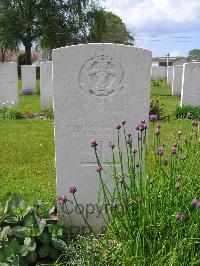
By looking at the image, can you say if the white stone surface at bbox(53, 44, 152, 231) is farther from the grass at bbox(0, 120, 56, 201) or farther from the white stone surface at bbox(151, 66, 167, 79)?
the white stone surface at bbox(151, 66, 167, 79)

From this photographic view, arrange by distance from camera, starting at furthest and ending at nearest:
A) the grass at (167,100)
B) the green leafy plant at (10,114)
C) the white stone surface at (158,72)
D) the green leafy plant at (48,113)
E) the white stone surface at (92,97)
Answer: the white stone surface at (158,72) < the grass at (167,100) < the green leafy plant at (48,113) < the green leafy plant at (10,114) < the white stone surface at (92,97)

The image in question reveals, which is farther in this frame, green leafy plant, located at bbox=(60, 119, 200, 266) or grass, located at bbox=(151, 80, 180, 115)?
grass, located at bbox=(151, 80, 180, 115)

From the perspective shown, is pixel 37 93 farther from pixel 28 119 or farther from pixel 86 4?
pixel 86 4

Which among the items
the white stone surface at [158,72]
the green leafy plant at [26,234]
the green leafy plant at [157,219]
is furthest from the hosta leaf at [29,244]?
the white stone surface at [158,72]

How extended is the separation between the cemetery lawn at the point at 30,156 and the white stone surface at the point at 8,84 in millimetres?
2097

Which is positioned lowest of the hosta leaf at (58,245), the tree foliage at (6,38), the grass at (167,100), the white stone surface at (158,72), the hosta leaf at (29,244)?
the grass at (167,100)

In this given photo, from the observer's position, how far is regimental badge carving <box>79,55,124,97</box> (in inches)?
145

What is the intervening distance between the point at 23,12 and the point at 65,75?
28.5 metres

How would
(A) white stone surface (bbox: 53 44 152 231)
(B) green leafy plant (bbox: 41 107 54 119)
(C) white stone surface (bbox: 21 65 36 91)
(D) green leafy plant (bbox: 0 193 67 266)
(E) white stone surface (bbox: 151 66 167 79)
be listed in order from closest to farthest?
(D) green leafy plant (bbox: 0 193 67 266)
(A) white stone surface (bbox: 53 44 152 231)
(B) green leafy plant (bbox: 41 107 54 119)
(C) white stone surface (bbox: 21 65 36 91)
(E) white stone surface (bbox: 151 66 167 79)

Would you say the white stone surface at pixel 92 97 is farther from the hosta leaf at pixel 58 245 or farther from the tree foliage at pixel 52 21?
the tree foliage at pixel 52 21

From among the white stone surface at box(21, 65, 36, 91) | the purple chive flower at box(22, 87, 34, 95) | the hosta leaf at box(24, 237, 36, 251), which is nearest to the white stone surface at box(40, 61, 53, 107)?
the white stone surface at box(21, 65, 36, 91)

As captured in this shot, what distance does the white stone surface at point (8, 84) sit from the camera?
12.0m

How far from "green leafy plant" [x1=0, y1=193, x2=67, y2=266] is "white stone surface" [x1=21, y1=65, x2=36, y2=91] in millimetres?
14144

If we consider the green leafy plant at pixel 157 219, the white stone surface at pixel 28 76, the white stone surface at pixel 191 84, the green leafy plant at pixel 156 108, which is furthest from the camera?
the white stone surface at pixel 28 76
